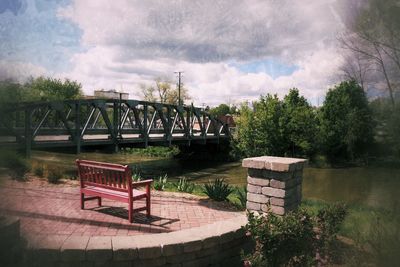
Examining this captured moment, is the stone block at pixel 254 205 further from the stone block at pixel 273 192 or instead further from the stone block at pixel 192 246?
the stone block at pixel 192 246

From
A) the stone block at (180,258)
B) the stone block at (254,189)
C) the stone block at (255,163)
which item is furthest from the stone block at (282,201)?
the stone block at (180,258)

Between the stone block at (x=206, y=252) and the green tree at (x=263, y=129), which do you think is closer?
the stone block at (x=206, y=252)

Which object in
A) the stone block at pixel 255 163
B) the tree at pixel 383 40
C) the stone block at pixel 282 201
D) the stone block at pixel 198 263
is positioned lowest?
the stone block at pixel 198 263

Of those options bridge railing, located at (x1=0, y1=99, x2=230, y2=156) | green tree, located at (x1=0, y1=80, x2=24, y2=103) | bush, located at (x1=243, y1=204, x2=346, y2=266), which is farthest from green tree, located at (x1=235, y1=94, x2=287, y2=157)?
green tree, located at (x1=0, y1=80, x2=24, y2=103)

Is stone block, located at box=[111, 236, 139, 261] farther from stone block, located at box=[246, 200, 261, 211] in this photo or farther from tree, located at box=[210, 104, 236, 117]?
tree, located at box=[210, 104, 236, 117]

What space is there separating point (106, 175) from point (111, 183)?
192mm

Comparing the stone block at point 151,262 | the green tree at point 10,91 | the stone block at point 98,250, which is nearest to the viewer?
the green tree at point 10,91

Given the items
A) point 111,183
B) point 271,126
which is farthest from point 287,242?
point 271,126

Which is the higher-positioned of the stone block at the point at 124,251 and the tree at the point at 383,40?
the tree at the point at 383,40

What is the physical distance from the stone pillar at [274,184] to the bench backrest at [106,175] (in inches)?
67.7

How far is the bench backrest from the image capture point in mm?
4911

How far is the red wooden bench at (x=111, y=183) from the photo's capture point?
4.90 meters

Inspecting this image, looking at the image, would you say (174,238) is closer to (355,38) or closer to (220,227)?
(220,227)

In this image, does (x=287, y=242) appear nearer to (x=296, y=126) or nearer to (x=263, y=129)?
(x=296, y=126)
